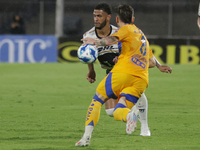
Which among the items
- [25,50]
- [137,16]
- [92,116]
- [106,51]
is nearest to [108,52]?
[106,51]

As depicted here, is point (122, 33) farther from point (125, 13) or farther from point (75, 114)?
point (75, 114)

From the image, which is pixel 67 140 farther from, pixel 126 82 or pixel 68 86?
pixel 68 86

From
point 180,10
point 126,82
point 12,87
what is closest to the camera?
point 126,82

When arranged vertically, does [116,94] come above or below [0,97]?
above

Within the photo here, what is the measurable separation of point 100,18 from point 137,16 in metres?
18.8

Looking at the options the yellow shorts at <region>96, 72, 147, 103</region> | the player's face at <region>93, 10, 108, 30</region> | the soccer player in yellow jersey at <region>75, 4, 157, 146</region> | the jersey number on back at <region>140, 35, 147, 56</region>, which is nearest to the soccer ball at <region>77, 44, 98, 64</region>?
the soccer player in yellow jersey at <region>75, 4, 157, 146</region>

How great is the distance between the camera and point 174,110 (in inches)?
341

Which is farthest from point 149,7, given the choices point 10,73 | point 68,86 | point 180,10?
point 68,86

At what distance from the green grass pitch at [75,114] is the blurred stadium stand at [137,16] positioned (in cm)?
780

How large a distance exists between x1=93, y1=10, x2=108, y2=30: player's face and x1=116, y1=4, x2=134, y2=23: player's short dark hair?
955 millimetres

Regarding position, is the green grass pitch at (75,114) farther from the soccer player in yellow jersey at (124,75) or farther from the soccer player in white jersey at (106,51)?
the soccer player in yellow jersey at (124,75)

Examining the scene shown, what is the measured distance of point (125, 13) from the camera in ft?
17.3

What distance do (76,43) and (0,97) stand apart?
9.09 metres

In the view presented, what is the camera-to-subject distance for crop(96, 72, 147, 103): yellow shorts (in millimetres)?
5219
